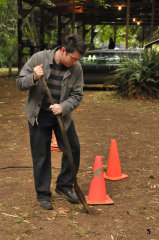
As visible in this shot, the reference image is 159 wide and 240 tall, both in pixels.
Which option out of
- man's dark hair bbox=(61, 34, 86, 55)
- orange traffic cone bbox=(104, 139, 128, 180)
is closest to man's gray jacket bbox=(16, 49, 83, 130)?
man's dark hair bbox=(61, 34, 86, 55)

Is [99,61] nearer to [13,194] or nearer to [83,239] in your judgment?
[13,194]

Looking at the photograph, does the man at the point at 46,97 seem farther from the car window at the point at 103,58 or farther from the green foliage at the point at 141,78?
the car window at the point at 103,58

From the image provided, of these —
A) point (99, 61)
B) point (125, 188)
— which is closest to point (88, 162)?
point (125, 188)

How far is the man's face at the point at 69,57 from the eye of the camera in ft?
10.5

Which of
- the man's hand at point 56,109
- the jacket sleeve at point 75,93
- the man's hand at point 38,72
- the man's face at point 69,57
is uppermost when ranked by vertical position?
the man's face at point 69,57

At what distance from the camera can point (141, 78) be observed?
11125 mm

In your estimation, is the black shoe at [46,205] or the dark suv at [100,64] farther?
the dark suv at [100,64]

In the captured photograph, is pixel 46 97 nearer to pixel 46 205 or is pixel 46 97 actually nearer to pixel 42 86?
pixel 42 86

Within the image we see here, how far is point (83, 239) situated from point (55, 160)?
2318 mm

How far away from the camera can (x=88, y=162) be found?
202 inches

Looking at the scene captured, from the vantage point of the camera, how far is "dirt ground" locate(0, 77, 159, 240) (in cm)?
313

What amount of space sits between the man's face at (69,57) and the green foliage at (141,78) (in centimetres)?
791

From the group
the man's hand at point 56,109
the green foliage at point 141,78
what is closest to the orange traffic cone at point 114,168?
the man's hand at point 56,109

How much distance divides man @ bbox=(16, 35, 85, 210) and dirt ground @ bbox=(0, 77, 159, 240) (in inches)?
11.7
